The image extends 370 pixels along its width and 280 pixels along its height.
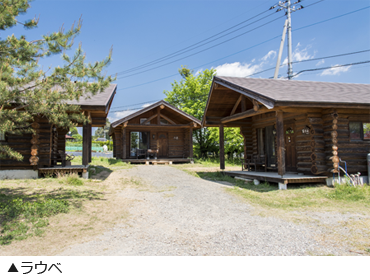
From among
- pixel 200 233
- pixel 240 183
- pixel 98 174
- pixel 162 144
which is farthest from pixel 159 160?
pixel 200 233

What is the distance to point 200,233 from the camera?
5105 millimetres

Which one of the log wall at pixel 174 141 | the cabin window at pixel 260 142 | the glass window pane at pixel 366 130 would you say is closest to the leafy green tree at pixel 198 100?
the log wall at pixel 174 141

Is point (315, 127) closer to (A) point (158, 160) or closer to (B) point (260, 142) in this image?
(B) point (260, 142)

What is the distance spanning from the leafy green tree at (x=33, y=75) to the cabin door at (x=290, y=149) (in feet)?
28.2

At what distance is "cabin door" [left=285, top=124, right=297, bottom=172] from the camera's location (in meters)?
11.7

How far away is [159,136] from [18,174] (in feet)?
41.4

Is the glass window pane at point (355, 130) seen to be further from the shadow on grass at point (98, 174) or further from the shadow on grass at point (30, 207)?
the shadow on grass at point (98, 174)

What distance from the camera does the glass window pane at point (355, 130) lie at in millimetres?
10387

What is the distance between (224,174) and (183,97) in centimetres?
1632

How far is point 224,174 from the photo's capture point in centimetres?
1369
